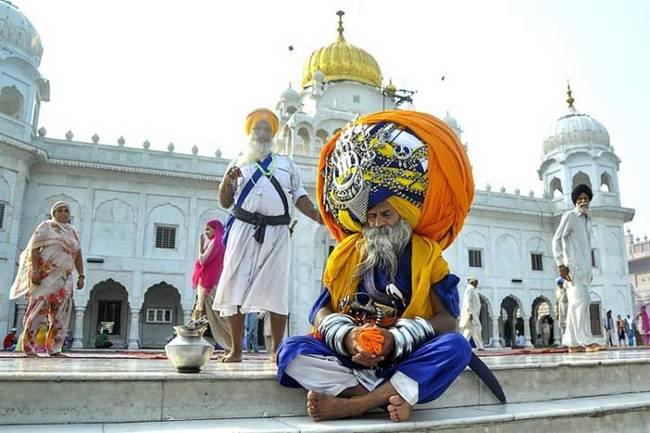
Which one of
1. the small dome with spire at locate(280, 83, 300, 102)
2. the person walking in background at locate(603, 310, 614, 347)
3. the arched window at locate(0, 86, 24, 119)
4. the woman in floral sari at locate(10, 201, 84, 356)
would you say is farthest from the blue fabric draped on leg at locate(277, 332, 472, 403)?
the person walking in background at locate(603, 310, 614, 347)

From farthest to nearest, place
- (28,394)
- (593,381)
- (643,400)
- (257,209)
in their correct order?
1. (257,209)
2. (593,381)
3. (643,400)
4. (28,394)

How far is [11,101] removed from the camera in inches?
725


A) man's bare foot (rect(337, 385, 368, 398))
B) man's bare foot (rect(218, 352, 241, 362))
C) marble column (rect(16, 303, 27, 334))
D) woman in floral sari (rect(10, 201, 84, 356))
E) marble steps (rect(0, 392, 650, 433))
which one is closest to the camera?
marble steps (rect(0, 392, 650, 433))

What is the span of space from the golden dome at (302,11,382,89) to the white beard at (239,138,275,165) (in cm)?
2299

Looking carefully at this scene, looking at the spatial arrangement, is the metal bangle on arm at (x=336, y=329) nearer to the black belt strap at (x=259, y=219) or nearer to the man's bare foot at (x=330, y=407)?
the man's bare foot at (x=330, y=407)

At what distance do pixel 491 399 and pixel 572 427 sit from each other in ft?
1.30

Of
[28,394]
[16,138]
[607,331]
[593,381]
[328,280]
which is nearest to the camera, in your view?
[28,394]

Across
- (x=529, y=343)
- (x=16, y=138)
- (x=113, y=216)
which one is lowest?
(x=529, y=343)

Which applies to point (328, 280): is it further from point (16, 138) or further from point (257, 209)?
point (16, 138)

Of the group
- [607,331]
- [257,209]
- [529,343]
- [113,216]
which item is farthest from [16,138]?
[607,331]

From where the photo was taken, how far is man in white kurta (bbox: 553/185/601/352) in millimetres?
6570

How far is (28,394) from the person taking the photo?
2.09 metres

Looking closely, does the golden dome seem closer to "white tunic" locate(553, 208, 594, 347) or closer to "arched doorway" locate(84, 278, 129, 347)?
"arched doorway" locate(84, 278, 129, 347)

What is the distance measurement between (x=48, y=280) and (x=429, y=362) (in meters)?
4.30
